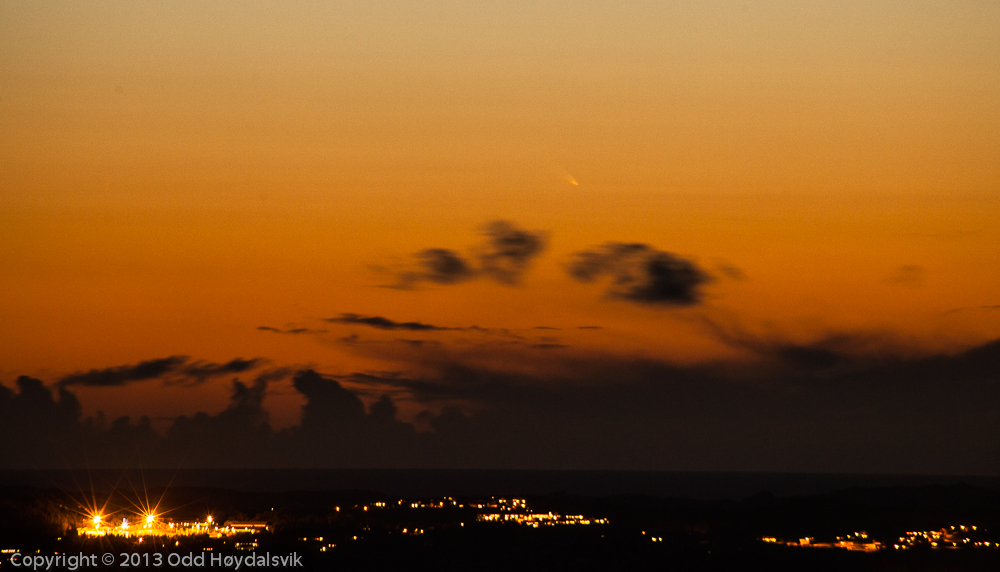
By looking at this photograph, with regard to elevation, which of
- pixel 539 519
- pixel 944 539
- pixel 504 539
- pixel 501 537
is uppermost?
pixel 539 519

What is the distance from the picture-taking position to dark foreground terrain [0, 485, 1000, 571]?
237ft

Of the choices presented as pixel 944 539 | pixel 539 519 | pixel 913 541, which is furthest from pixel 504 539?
pixel 944 539

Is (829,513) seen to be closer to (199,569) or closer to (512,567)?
(512,567)

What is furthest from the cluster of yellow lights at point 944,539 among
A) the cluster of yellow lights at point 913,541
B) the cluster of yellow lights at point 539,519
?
the cluster of yellow lights at point 539,519

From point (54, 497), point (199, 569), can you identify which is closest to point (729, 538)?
point (199, 569)

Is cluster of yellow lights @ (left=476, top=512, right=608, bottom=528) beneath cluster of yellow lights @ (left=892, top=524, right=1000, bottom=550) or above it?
above

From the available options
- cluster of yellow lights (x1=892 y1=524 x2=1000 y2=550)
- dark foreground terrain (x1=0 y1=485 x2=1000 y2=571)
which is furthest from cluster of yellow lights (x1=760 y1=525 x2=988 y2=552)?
dark foreground terrain (x1=0 y1=485 x2=1000 y2=571)

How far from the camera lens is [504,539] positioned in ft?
275

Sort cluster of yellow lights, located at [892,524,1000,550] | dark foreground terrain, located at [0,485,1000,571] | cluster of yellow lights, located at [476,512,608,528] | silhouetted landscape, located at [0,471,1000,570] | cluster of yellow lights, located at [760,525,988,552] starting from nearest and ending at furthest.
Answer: dark foreground terrain, located at [0,485,1000,571], silhouetted landscape, located at [0,471,1000,570], cluster of yellow lights, located at [892,524,1000,550], cluster of yellow lights, located at [760,525,988,552], cluster of yellow lights, located at [476,512,608,528]

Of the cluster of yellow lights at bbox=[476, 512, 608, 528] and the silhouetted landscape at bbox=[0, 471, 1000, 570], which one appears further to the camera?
the cluster of yellow lights at bbox=[476, 512, 608, 528]

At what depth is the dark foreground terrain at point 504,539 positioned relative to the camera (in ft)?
237

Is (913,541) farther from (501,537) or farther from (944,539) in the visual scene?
(501,537)

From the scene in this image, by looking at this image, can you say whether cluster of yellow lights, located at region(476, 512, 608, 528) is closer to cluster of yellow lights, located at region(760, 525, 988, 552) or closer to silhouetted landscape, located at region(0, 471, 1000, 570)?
silhouetted landscape, located at region(0, 471, 1000, 570)

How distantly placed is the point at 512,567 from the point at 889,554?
97.9ft
